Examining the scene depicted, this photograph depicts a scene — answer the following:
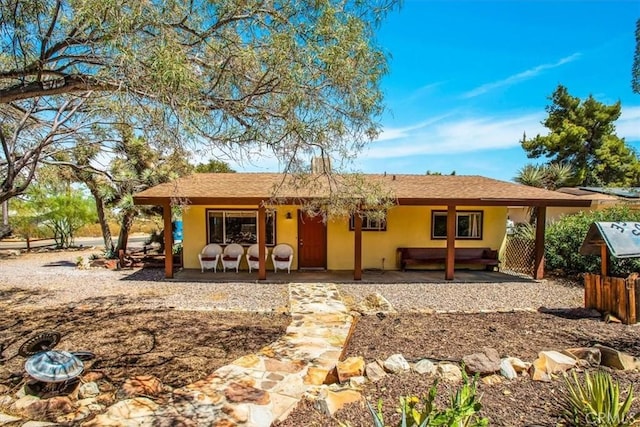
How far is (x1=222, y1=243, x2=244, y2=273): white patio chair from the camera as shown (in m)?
11.7

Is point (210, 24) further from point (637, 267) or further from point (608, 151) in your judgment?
point (608, 151)

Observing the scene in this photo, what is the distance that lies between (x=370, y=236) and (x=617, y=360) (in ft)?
27.1

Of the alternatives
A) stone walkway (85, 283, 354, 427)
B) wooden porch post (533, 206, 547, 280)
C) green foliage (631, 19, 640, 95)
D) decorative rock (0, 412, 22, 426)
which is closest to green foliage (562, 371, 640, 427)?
stone walkway (85, 283, 354, 427)

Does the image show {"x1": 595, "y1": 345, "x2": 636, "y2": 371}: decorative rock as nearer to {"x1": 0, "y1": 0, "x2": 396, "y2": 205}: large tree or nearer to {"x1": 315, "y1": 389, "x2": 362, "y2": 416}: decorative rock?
{"x1": 315, "y1": 389, "x2": 362, "y2": 416}: decorative rock

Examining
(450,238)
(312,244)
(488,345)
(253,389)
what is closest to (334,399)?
(253,389)

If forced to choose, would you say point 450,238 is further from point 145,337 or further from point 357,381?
point 145,337

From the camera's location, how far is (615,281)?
6.97m

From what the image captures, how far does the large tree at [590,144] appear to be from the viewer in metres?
28.6

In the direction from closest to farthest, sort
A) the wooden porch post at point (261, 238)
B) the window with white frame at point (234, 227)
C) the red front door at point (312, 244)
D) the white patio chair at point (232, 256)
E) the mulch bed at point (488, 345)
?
the mulch bed at point (488, 345), the wooden porch post at point (261, 238), the white patio chair at point (232, 256), the window with white frame at point (234, 227), the red front door at point (312, 244)

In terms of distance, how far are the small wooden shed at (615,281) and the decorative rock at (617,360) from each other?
2.77 m

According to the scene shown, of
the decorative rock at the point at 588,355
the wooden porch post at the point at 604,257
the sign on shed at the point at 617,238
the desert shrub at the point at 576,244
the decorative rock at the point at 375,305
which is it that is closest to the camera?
the decorative rock at the point at 588,355

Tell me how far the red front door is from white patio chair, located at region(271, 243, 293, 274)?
0.56 metres

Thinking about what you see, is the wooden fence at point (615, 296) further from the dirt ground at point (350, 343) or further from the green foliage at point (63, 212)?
the green foliage at point (63, 212)

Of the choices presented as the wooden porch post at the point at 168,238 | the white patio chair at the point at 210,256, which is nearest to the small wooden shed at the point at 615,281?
the white patio chair at the point at 210,256
